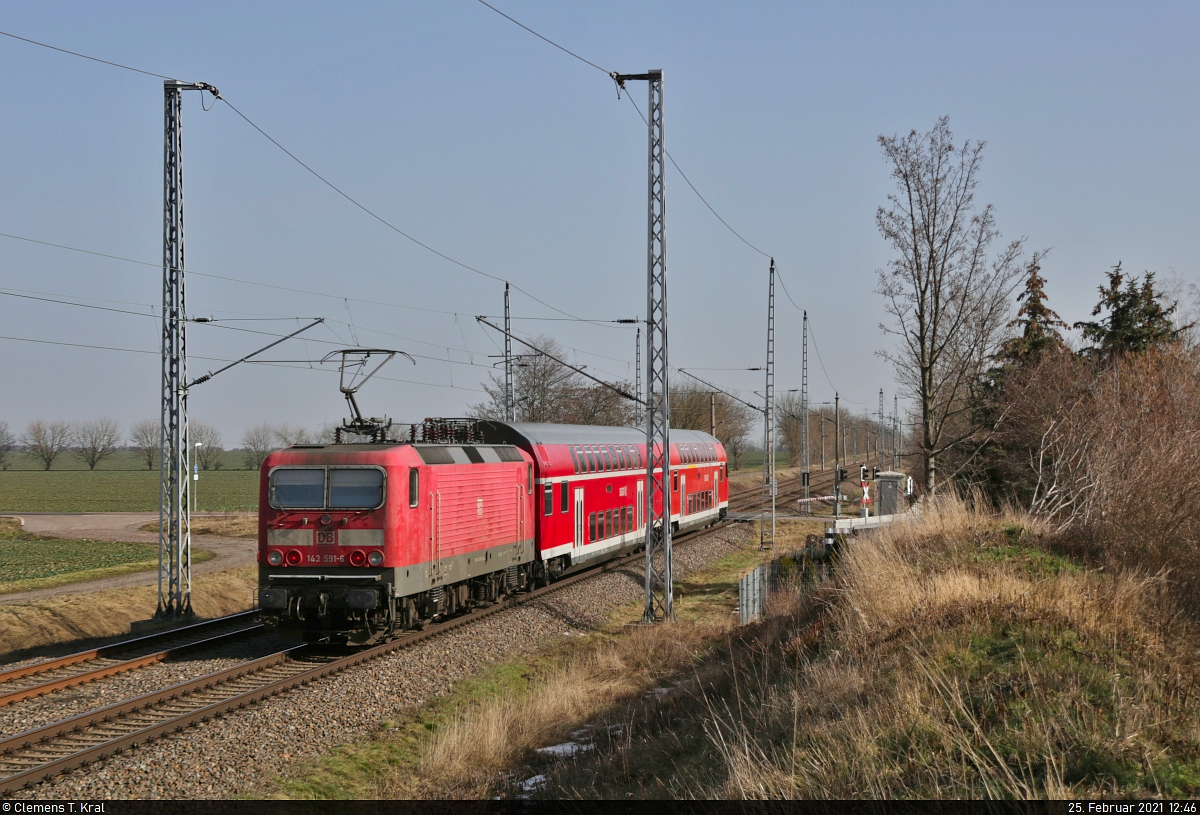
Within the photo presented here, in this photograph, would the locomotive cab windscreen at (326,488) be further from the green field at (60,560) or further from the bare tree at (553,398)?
the bare tree at (553,398)

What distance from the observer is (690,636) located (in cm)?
1675

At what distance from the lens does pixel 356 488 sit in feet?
46.9

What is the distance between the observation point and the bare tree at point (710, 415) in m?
64.9

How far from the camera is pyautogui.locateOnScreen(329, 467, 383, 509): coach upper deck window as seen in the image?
14219mm

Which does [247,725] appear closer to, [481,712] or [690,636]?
[481,712]

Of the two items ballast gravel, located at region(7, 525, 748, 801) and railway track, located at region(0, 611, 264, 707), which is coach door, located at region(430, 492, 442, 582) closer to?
ballast gravel, located at region(7, 525, 748, 801)

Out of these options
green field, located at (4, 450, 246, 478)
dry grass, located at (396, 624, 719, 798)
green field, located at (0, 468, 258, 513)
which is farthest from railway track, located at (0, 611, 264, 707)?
green field, located at (4, 450, 246, 478)

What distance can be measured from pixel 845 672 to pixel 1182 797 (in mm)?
3785

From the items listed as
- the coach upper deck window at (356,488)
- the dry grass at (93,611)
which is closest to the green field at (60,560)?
the dry grass at (93,611)

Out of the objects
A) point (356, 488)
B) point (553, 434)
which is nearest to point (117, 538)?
point (553, 434)

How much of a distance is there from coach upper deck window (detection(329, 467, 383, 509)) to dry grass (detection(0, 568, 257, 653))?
24.2 ft

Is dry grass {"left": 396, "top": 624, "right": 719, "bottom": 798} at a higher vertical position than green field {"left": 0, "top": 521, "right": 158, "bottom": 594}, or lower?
higher

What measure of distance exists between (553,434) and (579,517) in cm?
241

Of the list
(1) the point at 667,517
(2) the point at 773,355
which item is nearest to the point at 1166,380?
(2) the point at 773,355
